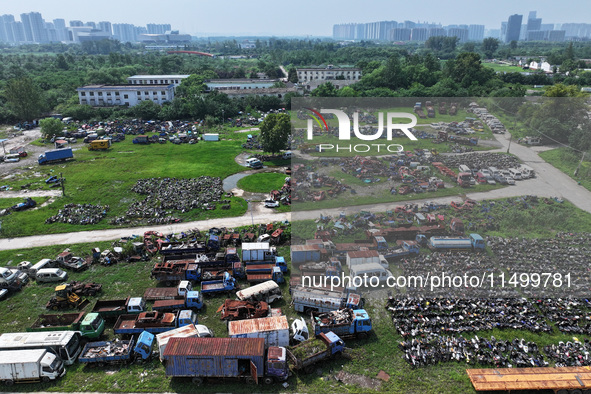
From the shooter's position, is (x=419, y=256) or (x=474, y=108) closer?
(x=419, y=256)

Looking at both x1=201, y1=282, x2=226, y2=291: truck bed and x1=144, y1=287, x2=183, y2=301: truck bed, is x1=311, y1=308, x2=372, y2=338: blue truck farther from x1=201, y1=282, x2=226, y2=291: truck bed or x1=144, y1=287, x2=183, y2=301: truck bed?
x1=144, y1=287, x2=183, y2=301: truck bed

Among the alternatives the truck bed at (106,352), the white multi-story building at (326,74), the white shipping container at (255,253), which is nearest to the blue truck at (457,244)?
the white shipping container at (255,253)

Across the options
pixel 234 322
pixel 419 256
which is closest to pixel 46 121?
pixel 234 322

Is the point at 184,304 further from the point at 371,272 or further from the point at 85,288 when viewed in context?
the point at 371,272

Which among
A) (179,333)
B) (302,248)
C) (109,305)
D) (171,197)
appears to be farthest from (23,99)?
(179,333)

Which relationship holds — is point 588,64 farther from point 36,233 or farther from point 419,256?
point 36,233

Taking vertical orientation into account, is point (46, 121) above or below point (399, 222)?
above
